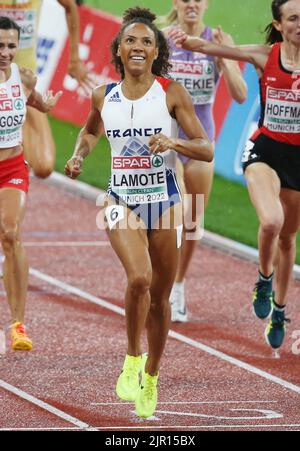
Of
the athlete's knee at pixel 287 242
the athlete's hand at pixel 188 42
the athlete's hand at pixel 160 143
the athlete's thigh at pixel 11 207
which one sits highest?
the athlete's hand at pixel 188 42

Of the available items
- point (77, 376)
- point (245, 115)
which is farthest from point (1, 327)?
point (245, 115)

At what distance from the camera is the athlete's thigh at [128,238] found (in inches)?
345

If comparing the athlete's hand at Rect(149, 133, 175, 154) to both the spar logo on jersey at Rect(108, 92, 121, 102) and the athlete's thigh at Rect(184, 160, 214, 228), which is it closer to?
the spar logo on jersey at Rect(108, 92, 121, 102)

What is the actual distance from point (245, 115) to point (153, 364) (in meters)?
8.08

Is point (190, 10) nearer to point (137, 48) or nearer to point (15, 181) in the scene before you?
point (15, 181)

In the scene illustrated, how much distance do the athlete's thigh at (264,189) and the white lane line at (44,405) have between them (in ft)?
6.78

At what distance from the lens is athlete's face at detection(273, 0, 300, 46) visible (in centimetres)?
1037

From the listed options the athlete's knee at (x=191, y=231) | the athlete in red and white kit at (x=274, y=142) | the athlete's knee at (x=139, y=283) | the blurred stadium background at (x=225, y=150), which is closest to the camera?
the athlete's knee at (x=139, y=283)

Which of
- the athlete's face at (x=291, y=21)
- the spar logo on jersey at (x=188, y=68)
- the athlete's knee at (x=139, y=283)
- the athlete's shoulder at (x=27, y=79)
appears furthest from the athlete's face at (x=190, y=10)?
the athlete's knee at (x=139, y=283)

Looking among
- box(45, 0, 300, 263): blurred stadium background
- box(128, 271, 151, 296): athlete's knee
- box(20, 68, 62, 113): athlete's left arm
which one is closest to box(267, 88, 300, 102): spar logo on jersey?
box(45, 0, 300, 263): blurred stadium background

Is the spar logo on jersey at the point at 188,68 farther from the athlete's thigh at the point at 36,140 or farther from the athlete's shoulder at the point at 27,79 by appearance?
the athlete's shoulder at the point at 27,79

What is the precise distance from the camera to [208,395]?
9.99 meters

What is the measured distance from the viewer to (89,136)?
370 inches

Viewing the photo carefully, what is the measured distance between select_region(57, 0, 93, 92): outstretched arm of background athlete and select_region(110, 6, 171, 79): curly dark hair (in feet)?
7.05
